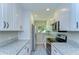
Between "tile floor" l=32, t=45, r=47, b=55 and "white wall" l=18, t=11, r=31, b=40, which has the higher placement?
"white wall" l=18, t=11, r=31, b=40

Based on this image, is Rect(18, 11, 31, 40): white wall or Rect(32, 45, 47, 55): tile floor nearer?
Rect(32, 45, 47, 55): tile floor

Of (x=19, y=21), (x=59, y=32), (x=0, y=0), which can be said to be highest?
(x=0, y=0)

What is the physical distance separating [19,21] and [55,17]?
1.43 ft

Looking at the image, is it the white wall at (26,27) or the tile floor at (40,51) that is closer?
the tile floor at (40,51)

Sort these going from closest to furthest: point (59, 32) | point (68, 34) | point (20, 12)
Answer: point (20, 12) → point (59, 32) → point (68, 34)

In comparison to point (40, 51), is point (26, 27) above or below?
above

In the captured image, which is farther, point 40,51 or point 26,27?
point 26,27

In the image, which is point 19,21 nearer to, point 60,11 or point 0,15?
point 0,15

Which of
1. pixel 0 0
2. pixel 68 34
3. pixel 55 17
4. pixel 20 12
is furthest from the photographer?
pixel 68 34

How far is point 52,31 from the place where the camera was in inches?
65.9

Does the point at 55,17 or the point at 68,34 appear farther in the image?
the point at 68,34

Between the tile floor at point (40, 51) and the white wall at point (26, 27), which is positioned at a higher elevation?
the white wall at point (26, 27)
